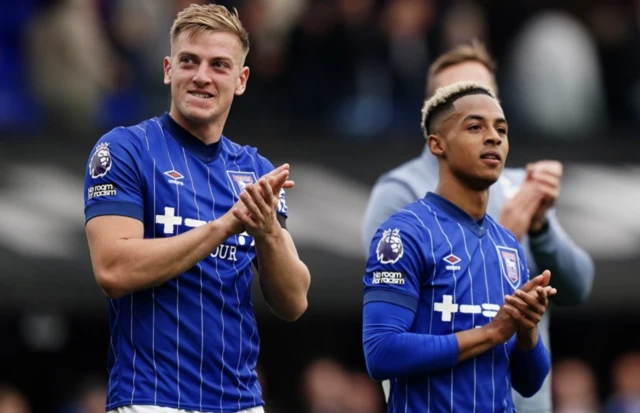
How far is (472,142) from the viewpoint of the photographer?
18.5 feet

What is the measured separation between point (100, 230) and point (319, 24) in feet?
23.4

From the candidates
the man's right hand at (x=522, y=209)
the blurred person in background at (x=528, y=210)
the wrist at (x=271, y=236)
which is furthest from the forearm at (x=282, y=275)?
the man's right hand at (x=522, y=209)

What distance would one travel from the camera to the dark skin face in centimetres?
562

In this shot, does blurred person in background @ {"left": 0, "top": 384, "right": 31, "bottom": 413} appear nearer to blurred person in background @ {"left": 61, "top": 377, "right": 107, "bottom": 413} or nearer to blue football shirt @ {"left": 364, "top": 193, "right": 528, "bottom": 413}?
blurred person in background @ {"left": 61, "top": 377, "right": 107, "bottom": 413}

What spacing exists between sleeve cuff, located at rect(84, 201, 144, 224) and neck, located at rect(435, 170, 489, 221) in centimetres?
129

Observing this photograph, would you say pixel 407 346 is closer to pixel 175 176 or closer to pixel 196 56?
pixel 175 176

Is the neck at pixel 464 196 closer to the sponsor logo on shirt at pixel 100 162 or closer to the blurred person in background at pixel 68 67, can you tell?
the sponsor logo on shirt at pixel 100 162

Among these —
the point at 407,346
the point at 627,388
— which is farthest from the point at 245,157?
the point at 627,388

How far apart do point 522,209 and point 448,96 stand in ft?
3.09

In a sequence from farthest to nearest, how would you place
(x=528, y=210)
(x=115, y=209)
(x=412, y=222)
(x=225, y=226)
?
(x=528, y=210) < (x=412, y=222) < (x=115, y=209) < (x=225, y=226)

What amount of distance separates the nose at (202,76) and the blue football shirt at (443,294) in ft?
2.97

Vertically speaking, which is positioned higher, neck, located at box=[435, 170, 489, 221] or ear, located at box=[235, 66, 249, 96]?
ear, located at box=[235, 66, 249, 96]

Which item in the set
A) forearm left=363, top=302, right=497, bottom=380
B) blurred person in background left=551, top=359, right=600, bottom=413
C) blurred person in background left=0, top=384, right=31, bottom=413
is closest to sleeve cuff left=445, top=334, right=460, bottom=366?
forearm left=363, top=302, right=497, bottom=380

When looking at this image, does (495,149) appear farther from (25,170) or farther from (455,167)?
(25,170)
